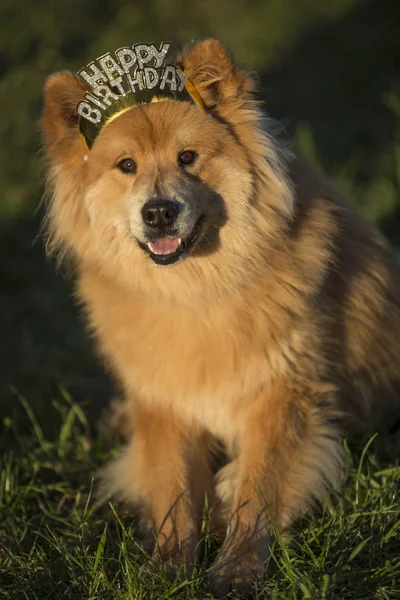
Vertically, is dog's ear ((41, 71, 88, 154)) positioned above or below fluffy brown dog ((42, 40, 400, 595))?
above

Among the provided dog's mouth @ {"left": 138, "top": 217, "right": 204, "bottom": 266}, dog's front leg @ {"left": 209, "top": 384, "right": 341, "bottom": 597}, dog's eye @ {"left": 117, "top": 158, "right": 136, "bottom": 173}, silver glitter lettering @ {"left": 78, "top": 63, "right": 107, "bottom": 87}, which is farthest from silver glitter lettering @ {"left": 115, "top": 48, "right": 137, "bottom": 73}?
dog's front leg @ {"left": 209, "top": 384, "right": 341, "bottom": 597}

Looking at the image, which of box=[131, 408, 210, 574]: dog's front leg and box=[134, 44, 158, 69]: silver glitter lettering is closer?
box=[134, 44, 158, 69]: silver glitter lettering

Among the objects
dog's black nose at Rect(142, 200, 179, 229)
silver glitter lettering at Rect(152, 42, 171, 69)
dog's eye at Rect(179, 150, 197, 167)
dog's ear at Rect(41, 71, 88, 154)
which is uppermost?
silver glitter lettering at Rect(152, 42, 171, 69)

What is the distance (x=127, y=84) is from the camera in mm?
3188

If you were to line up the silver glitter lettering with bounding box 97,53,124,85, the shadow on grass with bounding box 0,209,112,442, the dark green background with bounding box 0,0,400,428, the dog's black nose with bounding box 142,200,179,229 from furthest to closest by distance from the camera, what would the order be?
1. the dark green background with bounding box 0,0,400,428
2. the shadow on grass with bounding box 0,209,112,442
3. the silver glitter lettering with bounding box 97,53,124,85
4. the dog's black nose with bounding box 142,200,179,229

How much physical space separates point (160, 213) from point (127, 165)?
32cm

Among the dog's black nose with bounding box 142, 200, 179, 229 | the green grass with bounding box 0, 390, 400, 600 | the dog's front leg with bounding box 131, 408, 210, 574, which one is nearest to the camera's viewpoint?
the green grass with bounding box 0, 390, 400, 600

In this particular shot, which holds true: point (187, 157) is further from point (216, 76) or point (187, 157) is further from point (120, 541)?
point (120, 541)

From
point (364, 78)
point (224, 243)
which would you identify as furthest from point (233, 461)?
point (364, 78)

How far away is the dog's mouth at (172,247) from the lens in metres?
3.15

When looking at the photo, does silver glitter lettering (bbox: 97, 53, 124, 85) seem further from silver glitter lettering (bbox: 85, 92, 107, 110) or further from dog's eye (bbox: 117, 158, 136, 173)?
dog's eye (bbox: 117, 158, 136, 173)

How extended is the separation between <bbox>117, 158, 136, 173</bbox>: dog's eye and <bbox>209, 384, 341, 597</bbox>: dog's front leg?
1084 mm

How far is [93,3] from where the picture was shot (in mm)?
10711

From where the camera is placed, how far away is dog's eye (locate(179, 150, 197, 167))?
318 centimetres
